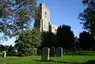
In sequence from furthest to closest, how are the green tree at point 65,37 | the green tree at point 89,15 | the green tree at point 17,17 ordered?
the green tree at point 65,37, the green tree at point 89,15, the green tree at point 17,17

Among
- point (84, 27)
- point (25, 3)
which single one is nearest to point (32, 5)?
point (25, 3)

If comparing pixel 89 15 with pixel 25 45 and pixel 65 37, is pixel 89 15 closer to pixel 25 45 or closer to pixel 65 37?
pixel 25 45

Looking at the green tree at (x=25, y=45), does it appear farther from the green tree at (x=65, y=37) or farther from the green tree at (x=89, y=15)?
the green tree at (x=65, y=37)

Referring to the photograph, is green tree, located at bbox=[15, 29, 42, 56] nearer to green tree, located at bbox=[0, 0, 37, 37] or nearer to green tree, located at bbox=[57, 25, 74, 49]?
green tree, located at bbox=[0, 0, 37, 37]

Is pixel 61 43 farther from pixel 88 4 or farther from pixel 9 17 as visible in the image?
pixel 9 17

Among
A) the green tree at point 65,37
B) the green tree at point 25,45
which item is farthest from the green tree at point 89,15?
the green tree at point 65,37

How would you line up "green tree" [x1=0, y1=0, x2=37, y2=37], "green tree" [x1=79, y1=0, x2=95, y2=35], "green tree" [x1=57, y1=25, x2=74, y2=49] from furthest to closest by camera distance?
"green tree" [x1=57, y1=25, x2=74, y2=49]
"green tree" [x1=79, y1=0, x2=95, y2=35]
"green tree" [x1=0, y1=0, x2=37, y2=37]

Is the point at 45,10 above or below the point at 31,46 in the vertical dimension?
above

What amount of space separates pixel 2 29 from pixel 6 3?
2.56m

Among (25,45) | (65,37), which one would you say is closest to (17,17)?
(25,45)

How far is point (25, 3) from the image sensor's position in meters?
21.5

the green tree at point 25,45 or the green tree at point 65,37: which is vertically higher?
the green tree at point 65,37

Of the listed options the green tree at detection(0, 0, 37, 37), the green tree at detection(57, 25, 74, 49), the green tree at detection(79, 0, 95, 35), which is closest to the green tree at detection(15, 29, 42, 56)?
the green tree at detection(79, 0, 95, 35)

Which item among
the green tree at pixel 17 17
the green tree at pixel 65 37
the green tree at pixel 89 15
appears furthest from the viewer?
the green tree at pixel 65 37
